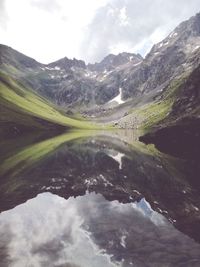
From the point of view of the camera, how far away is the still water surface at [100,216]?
2897cm

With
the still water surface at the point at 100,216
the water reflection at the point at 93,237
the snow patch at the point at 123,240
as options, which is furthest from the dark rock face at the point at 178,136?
the snow patch at the point at 123,240

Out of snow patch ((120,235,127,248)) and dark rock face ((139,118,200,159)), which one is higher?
dark rock face ((139,118,200,159))

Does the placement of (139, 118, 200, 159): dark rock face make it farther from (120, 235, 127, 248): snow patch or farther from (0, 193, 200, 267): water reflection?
(120, 235, 127, 248): snow patch

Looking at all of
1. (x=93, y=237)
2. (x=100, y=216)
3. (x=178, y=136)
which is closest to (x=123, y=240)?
(x=93, y=237)

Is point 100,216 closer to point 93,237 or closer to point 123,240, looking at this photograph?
point 93,237

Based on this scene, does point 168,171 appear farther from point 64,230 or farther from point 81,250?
point 81,250

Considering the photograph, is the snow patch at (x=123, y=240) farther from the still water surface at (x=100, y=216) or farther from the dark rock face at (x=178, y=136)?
the dark rock face at (x=178, y=136)

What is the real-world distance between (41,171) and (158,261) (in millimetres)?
49542

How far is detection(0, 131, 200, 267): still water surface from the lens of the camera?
29.0m

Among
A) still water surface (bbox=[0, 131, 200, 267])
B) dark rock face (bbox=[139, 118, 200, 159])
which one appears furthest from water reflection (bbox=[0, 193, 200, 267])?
dark rock face (bbox=[139, 118, 200, 159])

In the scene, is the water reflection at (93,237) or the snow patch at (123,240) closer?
the water reflection at (93,237)

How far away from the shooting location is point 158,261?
27750 millimetres

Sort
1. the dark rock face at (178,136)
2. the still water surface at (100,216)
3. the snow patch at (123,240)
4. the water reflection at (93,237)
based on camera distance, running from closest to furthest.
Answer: the water reflection at (93,237), the still water surface at (100,216), the snow patch at (123,240), the dark rock face at (178,136)

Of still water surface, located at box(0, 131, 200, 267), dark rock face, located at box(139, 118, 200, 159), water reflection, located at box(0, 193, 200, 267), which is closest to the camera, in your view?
water reflection, located at box(0, 193, 200, 267)
